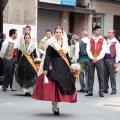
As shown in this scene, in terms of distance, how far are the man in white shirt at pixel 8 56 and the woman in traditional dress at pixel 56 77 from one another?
4735mm

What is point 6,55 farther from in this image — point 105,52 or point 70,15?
point 70,15

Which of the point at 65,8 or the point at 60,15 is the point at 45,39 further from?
the point at 60,15

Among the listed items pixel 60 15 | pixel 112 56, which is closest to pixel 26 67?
pixel 112 56

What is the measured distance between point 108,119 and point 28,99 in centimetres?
345

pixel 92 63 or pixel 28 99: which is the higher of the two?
pixel 92 63

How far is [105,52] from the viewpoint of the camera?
1451 centimetres

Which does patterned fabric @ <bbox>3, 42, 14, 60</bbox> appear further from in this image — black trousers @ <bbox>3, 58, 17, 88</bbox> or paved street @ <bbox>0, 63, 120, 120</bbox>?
paved street @ <bbox>0, 63, 120, 120</bbox>

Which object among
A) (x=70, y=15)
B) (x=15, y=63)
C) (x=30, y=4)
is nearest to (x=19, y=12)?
(x=30, y=4)

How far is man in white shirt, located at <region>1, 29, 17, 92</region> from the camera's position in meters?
15.1

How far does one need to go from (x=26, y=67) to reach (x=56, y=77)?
3.70 m

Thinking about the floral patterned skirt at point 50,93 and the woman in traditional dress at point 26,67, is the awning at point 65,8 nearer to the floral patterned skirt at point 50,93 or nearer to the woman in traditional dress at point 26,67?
the woman in traditional dress at point 26,67

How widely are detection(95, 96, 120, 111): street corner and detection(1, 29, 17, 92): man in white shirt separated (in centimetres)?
336

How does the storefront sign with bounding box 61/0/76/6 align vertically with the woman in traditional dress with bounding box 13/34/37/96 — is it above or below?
above

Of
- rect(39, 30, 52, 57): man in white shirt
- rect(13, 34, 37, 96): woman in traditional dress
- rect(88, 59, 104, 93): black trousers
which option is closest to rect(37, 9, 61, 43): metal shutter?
rect(39, 30, 52, 57): man in white shirt
